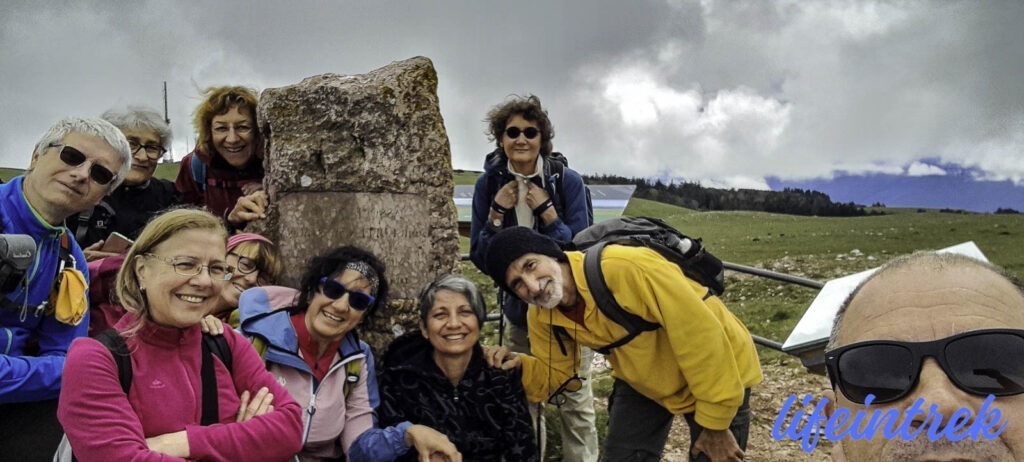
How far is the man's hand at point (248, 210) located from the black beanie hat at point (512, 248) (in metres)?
2.14

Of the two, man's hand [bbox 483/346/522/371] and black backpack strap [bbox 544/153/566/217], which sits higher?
black backpack strap [bbox 544/153/566/217]

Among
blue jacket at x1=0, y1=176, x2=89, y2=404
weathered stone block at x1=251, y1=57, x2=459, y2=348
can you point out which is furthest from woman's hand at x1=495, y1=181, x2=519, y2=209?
blue jacket at x1=0, y1=176, x2=89, y2=404

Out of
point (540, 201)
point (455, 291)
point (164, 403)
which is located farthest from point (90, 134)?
point (540, 201)

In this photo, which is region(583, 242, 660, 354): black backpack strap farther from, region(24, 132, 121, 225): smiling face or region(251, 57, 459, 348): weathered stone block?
region(24, 132, 121, 225): smiling face

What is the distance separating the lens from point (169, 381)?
2.96 metres

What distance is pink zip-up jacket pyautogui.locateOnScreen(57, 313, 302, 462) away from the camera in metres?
2.72

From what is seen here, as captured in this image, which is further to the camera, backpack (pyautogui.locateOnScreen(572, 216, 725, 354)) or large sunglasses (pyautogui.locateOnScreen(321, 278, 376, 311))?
large sunglasses (pyautogui.locateOnScreen(321, 278, 376, 311))

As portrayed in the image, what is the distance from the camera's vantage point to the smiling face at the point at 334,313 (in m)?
3.90

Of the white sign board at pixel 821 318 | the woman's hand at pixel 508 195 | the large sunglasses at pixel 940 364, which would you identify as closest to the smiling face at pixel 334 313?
the woman's hand at pixel 508 195

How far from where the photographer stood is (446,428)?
4027 millimetres

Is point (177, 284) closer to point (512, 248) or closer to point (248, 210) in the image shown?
point (512, 248)

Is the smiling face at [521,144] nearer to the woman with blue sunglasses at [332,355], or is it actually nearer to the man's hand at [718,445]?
the woman with blue sunglasses at [332,355]

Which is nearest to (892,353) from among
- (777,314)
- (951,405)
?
(951,405)

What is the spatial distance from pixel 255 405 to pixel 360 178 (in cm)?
230
